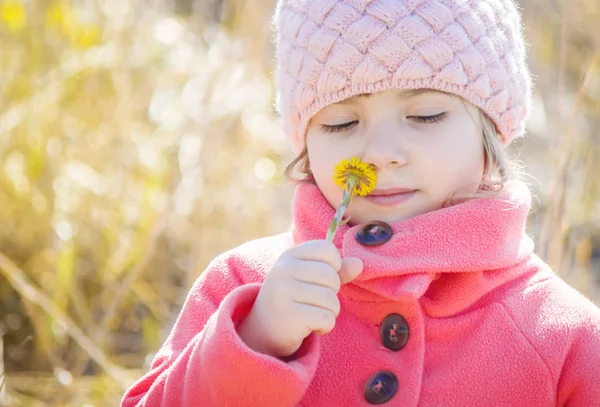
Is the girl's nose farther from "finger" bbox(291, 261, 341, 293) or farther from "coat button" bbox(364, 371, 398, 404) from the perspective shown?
"coat button" bbox(364, 371, 398, 404)

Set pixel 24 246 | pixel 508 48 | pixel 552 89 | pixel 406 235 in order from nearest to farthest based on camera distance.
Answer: pixel 406 235 < pixel 508 48 < pixel 24 246 < pixel 552 89

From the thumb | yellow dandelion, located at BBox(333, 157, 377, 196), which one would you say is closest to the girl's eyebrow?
yellow dandelion, located at BBox(333, 157, 377, 196)

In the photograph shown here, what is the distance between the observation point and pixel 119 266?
9.09ft

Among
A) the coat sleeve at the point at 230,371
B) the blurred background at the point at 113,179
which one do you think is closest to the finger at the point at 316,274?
the coat sleeve at the point at 230,371

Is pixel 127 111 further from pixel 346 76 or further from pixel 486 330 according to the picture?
pixel 486 330

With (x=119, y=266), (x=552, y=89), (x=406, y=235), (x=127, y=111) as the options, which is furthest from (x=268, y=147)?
(x=406, y=235)

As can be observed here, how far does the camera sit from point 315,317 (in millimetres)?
1307

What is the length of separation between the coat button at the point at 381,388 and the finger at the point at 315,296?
7.5 inches

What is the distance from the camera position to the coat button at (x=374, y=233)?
4.83ft

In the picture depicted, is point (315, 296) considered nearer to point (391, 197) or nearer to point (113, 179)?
point (391, 197)

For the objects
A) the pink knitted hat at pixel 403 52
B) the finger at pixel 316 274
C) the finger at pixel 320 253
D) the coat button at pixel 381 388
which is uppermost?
the pink knitted hat at pixel 403 52

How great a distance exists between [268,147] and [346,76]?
1.87 m

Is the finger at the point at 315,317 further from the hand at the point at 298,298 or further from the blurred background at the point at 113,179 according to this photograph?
the blurred background at the point at 113,179

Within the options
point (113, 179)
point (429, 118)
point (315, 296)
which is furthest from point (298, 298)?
point (113, 179)
